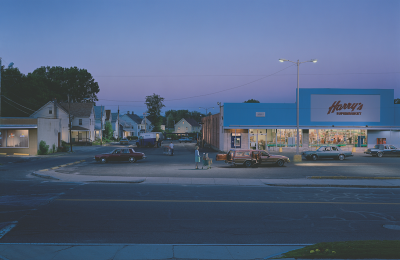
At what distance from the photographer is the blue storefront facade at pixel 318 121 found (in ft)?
152

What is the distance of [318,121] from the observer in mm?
47062

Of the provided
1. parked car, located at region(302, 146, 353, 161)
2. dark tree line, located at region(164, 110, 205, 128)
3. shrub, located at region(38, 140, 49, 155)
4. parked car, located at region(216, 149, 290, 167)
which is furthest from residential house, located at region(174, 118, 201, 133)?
parked car, located at region(216, 149, 290, 167)

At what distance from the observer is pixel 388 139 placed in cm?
4753

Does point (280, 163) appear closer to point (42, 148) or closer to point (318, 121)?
point (318, 121)

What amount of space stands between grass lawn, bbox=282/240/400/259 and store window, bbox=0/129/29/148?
135 feet

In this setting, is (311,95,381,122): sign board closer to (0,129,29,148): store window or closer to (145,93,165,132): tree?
(0,129,29,148): store window

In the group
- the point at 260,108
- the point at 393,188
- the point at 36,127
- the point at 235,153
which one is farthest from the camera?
the point at 260,108

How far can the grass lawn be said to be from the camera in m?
6.48

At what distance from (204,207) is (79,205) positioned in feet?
15.2

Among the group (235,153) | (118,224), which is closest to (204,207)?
(118,224)

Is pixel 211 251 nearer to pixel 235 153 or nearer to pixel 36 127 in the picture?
pixel 235 153

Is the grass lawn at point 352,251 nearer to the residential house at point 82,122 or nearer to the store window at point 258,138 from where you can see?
the store window at point 258,138

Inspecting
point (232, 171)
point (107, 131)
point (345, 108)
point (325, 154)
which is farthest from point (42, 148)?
point (107, 131)

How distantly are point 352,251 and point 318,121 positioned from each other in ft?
141
